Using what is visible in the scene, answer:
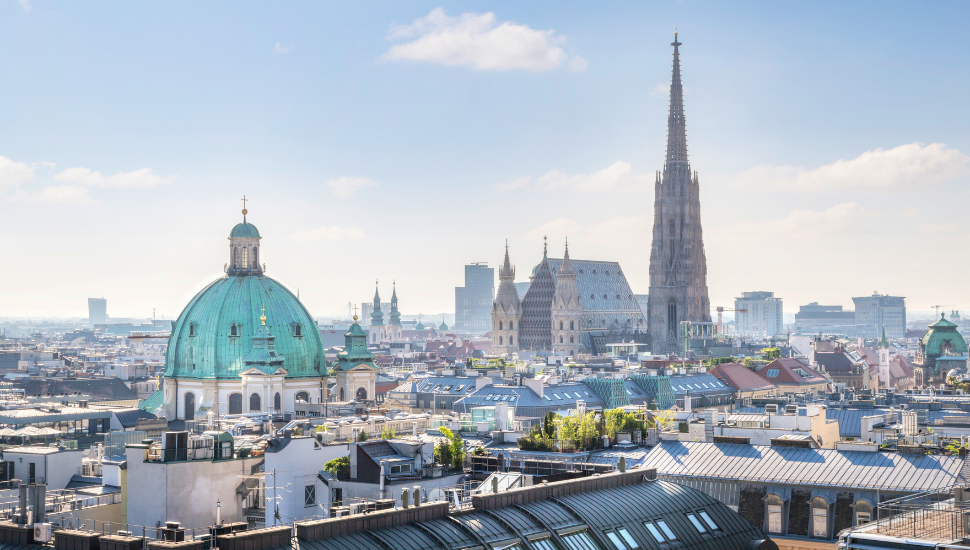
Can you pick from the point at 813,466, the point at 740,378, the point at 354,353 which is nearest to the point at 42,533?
the point at 813,466

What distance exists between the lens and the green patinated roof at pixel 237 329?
129 metres

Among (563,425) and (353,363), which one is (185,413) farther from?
(563,425)

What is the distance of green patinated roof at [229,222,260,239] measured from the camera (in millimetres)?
138000

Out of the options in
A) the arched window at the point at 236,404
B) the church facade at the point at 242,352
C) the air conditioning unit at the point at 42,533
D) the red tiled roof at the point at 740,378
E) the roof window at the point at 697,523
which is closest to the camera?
the air conditioning unit at the point at 42,533

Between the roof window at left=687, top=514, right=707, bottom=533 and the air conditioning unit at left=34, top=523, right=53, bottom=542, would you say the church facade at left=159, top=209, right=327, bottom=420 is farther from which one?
the air conditioning unit at left=34, top=523, right=53, bottom=542

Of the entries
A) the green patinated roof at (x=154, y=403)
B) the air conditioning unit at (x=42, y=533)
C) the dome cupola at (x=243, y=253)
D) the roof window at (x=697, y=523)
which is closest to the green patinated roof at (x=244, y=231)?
the dome cupola at (x=243, y=253)

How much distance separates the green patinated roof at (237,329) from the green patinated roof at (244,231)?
4.98 metres

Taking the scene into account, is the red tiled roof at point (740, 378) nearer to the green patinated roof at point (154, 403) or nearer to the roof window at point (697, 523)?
the green patinated roof at point (154, 403)

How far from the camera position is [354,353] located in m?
138

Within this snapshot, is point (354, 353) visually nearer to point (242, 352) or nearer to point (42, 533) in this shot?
point (242, 352)

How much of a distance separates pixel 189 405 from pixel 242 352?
22.3 feet

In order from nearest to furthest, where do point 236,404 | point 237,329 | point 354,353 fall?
point 236,404, point 237,329, point 354,353

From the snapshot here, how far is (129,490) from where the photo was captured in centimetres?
4997

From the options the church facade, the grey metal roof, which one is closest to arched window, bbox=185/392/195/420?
the church facade
